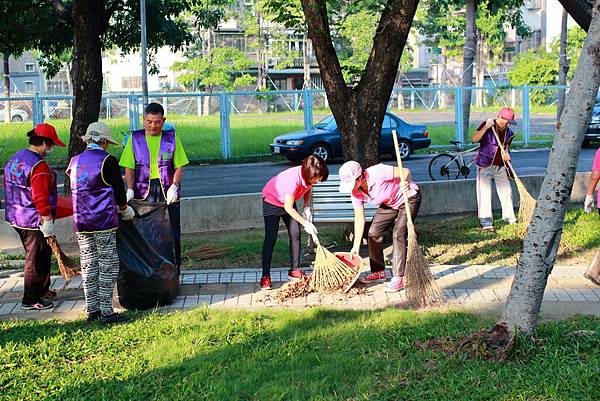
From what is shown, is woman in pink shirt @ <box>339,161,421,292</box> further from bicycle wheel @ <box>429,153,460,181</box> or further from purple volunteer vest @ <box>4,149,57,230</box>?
bicycle wheel @ <box>429,153,460,181</box>

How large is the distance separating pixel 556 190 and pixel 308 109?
19.6 metres

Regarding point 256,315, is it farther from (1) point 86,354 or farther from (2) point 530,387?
(2) point 530,387

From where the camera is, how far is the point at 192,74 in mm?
49281

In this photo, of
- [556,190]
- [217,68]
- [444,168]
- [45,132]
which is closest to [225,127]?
[444,168]

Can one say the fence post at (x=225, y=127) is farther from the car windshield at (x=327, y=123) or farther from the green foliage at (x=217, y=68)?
the green foliage at (x=217, y=68)

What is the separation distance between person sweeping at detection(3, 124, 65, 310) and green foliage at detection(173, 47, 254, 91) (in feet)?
135

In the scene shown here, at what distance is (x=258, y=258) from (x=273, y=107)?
1779cm

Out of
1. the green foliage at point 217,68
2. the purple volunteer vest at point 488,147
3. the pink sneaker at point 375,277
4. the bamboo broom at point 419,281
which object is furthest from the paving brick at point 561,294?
the green foliage at point 217,68

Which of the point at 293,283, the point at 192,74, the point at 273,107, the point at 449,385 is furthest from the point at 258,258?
the point at 192,74

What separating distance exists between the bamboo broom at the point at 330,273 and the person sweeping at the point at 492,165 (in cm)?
389

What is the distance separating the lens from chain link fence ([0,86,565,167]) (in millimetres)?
22781

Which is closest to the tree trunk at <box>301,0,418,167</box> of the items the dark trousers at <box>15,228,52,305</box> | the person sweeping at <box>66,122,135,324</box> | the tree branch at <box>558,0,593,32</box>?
the tree branch at <box>558,0,593,32</box>

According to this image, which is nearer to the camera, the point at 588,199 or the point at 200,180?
the point at 588,199

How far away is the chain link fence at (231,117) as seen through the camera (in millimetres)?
22781
